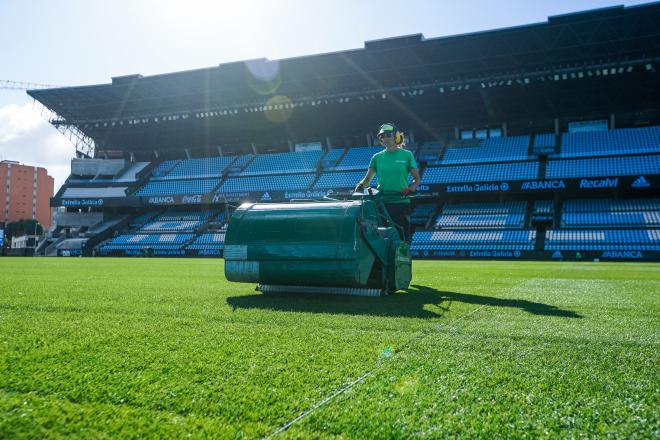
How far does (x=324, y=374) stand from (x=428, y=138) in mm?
34255

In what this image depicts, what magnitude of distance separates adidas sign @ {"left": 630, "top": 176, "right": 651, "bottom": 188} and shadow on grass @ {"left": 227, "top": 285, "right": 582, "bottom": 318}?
81.6 feet

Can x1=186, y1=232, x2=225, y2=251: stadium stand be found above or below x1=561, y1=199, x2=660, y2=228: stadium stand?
below

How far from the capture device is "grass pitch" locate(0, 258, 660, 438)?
156 cm

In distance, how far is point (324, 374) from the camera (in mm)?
2113

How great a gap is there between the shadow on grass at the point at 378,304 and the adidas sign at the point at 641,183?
81.6 ft

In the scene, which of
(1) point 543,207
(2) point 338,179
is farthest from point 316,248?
(2) point 338,179

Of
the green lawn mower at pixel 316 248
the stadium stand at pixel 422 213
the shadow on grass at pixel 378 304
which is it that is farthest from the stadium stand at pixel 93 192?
the shadow on grass at pixel 378 304

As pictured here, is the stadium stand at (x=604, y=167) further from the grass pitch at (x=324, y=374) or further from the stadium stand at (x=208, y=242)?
the grass pitch at (x=324, y=374)

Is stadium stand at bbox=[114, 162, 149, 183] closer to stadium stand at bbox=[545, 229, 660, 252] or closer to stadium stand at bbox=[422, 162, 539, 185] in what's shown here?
stadium stand at bbox=[422, 162, 539, 185]

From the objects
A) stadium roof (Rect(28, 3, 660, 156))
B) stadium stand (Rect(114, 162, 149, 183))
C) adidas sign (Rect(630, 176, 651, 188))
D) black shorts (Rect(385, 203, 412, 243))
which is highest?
stadium roof (Rect(28, 3, 660, 156))

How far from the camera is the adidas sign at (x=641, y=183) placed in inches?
1009

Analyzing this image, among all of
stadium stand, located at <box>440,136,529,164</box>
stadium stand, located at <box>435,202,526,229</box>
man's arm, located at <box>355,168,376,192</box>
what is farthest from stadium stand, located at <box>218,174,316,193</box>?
man's arm, located at <box>355,168,376,192</box>

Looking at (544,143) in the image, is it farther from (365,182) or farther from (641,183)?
(365,182)

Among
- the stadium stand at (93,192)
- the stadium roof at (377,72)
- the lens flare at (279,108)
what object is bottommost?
the stadium stand at (93,192)
